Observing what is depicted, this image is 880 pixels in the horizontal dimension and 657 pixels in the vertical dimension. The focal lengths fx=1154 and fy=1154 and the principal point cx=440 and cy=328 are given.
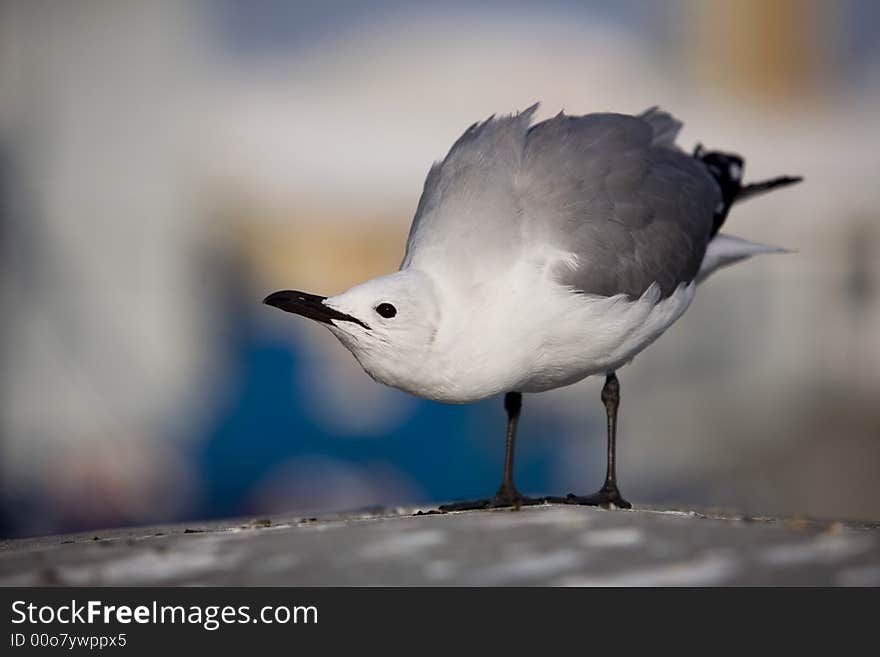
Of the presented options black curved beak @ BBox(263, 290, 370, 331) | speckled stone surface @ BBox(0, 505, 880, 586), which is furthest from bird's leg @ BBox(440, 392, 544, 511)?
black curved beak @ BBox(263, 290, 370, 331)

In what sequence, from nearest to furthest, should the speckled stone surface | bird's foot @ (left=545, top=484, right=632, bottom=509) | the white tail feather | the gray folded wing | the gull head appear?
the speckled stone surface → the gull head → the gray folded wing → bird's foot @ (left=545, top=484, right=632, bottom=509) → the white tail feather

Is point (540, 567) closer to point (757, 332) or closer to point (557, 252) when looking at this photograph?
point (557, 252)

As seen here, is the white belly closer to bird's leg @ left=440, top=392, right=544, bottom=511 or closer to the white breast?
the white breast

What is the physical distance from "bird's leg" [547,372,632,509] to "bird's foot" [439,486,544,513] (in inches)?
1.8

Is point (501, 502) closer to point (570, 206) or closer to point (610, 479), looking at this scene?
point (610, 479)

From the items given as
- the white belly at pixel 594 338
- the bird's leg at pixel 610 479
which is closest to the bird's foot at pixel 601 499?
the bird's leg at pixel 610 479

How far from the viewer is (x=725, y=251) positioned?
2.52 metres

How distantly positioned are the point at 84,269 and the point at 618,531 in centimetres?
452

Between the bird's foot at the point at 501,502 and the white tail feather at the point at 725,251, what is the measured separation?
626mm

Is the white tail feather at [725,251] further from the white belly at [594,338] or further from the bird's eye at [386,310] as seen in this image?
the bird's eye at [386,310]

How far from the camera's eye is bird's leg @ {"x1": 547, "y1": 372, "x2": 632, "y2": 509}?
2.14 m

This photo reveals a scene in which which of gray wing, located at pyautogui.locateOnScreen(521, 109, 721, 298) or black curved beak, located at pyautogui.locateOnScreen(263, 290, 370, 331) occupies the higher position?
gray wing, located at pyautogui.locateOnScreen(521, 109, 721, 298)

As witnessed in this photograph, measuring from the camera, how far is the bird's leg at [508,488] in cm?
218

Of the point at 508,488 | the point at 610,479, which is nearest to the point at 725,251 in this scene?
the point at 610,479
